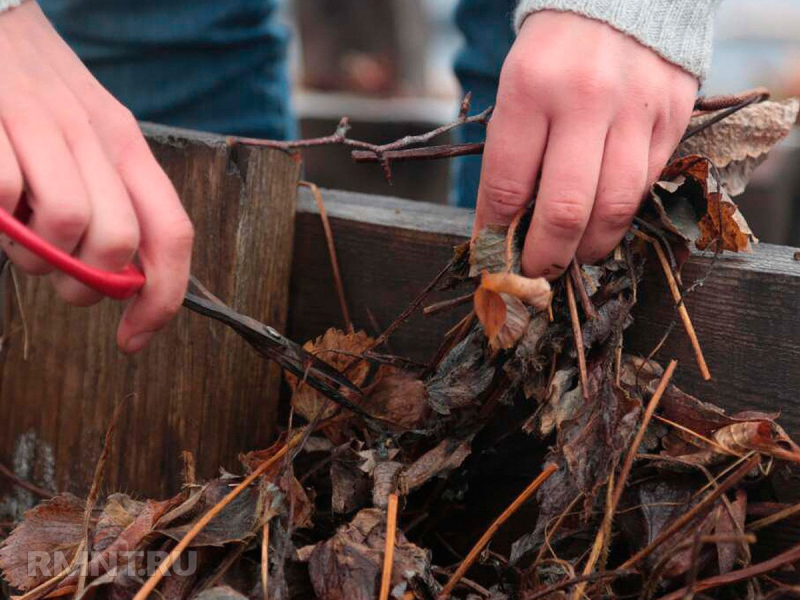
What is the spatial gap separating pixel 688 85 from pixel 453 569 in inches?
20.4

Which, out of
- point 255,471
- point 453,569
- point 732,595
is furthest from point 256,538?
point 732,595

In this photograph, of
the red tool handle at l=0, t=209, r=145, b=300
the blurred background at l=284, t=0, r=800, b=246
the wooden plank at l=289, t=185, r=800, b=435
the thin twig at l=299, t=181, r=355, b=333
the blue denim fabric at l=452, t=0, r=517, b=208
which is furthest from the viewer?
the blurred background at l=284, t=0, r=800, b=246

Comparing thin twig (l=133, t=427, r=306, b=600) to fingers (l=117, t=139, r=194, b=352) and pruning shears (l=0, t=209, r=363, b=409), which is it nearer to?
pruning shears (l=0, t=209, r=363, b=409)

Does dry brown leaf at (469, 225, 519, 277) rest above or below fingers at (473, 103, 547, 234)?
below

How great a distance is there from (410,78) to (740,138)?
577 cm

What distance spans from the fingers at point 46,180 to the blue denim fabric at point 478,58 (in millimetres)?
1094

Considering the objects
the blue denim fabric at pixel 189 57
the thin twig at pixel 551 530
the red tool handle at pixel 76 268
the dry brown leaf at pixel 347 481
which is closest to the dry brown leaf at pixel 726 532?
the thin twig at pixel 551 530

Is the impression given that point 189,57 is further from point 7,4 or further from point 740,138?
point 740,138

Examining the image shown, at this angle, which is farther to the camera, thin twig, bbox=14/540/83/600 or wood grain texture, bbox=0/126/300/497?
wood grain texture, bbox=0/126/300/497

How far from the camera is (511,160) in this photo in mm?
867

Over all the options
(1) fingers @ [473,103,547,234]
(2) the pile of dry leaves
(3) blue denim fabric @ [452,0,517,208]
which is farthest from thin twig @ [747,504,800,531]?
(3) blue denim fabric @ [452,0,517,208]

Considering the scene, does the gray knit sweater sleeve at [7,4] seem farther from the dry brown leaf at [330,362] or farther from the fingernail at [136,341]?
the dry brown leaf at [330,362]

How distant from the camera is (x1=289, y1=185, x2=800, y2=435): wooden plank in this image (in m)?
0.95

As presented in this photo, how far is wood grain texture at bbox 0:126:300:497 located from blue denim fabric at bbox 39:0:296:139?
803 millimetres
